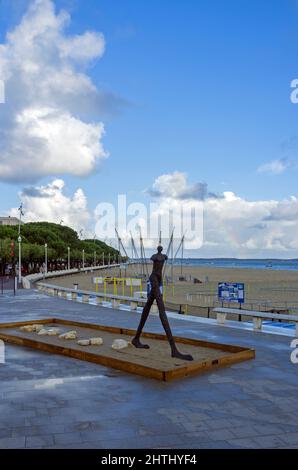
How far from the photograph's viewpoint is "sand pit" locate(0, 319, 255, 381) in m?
7.82

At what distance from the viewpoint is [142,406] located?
6062 millimetres

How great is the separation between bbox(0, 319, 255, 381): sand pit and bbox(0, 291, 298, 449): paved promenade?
185mm

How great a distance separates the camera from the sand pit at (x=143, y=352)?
7824 mm

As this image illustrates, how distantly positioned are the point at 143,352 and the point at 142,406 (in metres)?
3.09

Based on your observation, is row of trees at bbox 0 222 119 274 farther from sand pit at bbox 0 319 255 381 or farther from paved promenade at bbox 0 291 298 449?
paved promenade at bbox 0 291 298 449

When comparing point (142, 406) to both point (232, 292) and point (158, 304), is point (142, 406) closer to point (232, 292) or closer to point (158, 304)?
point (158, 304)

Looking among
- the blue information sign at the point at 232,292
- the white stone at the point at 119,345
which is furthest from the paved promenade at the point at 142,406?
the blue information sign at the point at 232,292

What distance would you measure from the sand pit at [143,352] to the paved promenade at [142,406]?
185mm

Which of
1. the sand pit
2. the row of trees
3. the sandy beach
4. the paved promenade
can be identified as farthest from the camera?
the row of trees

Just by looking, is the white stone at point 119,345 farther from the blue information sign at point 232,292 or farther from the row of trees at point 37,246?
the row of trees at point 37,246

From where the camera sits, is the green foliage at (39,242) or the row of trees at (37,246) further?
the green foliage at (39,242)

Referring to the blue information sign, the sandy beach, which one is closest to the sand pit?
the blue information sign
